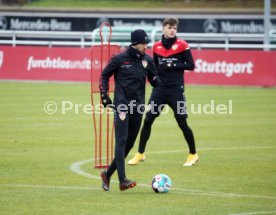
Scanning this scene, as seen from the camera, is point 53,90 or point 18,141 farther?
point 53,90

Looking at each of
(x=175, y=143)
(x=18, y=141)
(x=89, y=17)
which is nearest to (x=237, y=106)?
(x=175, y=143)

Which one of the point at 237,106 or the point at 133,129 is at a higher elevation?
the point at 133,129

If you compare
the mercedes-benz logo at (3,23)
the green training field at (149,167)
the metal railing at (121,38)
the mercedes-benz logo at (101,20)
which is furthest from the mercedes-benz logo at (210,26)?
the green training field at (149,167)

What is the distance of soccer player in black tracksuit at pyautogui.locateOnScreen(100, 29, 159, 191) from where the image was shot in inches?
446

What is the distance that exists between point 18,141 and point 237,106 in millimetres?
9229

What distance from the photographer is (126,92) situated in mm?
11523

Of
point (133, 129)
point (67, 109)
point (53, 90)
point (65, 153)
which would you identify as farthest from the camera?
point (53, 90)

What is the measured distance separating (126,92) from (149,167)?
2.66m

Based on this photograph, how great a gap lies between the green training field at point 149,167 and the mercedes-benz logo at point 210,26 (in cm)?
2267

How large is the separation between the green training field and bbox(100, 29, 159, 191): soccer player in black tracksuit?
59 centimetres

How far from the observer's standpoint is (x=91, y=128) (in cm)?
1988

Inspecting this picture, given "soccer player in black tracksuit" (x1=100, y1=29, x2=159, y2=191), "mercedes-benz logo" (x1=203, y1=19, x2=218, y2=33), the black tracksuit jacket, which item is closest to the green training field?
"soccer player in black tracksuit" (x1=100, y1=29, x2=159, y2=191)

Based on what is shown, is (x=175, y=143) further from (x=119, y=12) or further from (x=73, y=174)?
(x=119, y=12)

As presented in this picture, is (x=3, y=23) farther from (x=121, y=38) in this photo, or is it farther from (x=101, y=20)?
(x=121, y=38)
